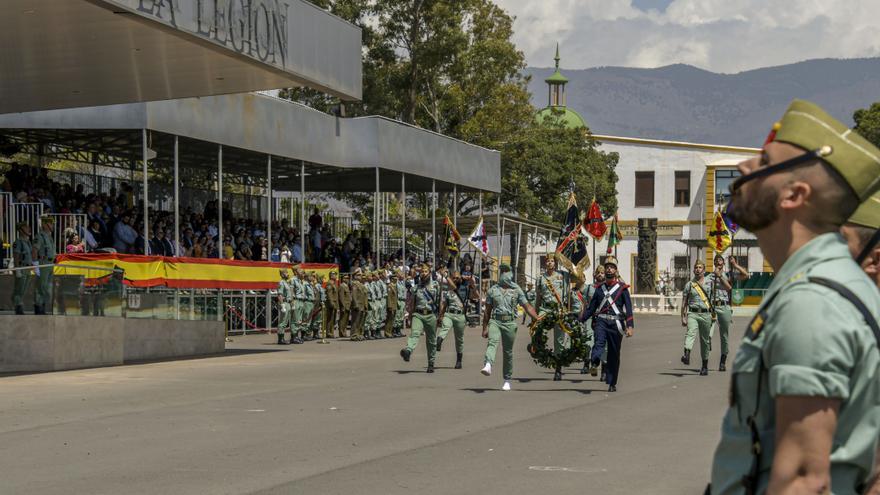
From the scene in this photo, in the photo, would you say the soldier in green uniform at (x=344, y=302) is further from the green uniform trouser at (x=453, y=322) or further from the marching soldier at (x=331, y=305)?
the green uniform trouser at (x=453, y=322)

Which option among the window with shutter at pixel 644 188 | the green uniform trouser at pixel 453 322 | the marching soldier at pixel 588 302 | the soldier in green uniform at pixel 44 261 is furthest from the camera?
the window with shutter at pixel 644 188

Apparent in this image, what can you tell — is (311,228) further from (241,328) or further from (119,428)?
(119,428)

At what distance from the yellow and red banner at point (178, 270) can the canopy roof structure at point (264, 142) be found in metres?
3.19

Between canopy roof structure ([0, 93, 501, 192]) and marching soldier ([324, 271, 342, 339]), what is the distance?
3852 mm

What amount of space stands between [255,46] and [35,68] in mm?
4357

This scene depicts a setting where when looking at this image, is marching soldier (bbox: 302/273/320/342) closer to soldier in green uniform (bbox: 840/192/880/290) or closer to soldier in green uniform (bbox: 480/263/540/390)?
soldier in green uniform (bbox: 480/263/540/390)

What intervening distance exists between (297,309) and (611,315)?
15.7 metres

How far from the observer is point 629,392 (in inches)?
745

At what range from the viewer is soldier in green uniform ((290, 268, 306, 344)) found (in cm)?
3391

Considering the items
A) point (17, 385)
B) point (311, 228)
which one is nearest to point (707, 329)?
point (17, 385)

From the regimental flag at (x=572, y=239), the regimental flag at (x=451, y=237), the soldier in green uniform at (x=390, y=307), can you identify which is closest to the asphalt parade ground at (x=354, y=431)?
the regimental flag at (x=572, y=239)

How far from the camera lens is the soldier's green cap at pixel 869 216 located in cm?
408

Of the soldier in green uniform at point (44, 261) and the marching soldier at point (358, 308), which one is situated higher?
the soldier in green uniform at point (44, 261)

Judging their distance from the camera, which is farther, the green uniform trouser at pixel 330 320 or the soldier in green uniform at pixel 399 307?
the soldier in green uniform at pixel 399 307
